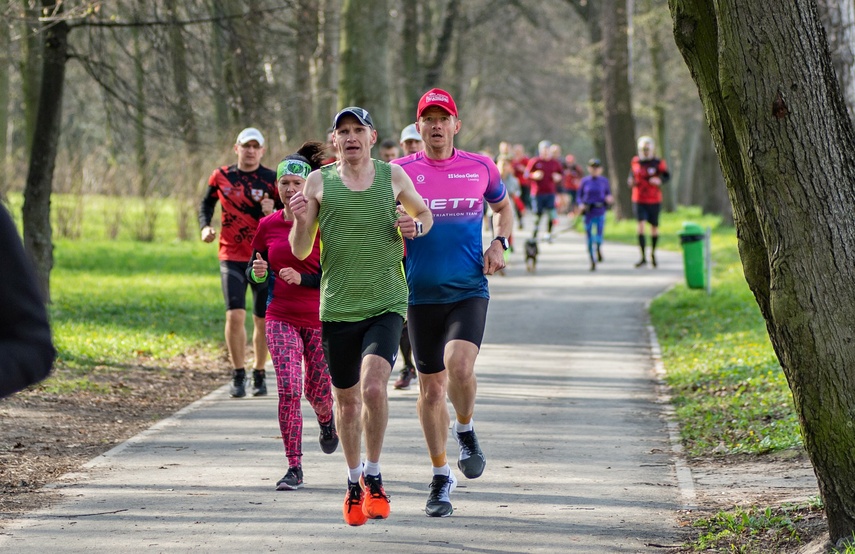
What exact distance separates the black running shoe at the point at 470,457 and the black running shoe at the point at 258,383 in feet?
13.5

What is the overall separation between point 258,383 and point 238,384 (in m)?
0.18

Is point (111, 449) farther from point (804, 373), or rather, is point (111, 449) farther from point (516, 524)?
point (804, 373)

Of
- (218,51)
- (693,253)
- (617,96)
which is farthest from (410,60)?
(693,253)

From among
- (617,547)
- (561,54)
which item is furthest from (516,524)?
(561,54)

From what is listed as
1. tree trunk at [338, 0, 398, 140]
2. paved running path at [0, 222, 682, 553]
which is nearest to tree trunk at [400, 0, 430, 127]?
tree trunk at [338, 0, 398, 140]

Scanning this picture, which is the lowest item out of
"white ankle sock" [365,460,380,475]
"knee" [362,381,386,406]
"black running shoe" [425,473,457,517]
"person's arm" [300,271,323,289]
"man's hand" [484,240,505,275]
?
"black running shoe" [425,473,457,517]

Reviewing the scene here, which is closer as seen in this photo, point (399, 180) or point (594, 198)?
point (399, 180)

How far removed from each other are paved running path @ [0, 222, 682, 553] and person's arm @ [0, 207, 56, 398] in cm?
392

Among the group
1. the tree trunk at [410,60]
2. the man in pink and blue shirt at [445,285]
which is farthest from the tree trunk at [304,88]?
the man in pink and blue shirt at [445,285]

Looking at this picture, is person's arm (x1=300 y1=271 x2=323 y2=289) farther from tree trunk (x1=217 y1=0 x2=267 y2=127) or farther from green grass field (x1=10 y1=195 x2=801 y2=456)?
tree trunk (x1=217 y1=0 x2=267 y2=127)

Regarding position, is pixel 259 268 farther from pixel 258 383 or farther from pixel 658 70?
pixel 658 70

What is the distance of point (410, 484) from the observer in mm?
7582

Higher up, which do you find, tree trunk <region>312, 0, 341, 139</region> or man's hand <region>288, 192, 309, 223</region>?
tree trunk <region>312, 0, 341, 139</region>

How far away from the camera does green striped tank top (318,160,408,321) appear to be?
6305mm
